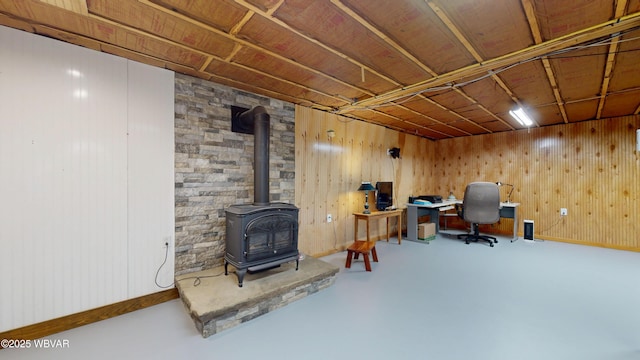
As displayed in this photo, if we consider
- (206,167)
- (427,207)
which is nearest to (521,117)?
(427,207)

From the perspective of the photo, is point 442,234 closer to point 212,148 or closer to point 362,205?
point 362,205

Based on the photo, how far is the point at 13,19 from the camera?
1848 millimetres

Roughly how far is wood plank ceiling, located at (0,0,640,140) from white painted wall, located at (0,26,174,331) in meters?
0.27

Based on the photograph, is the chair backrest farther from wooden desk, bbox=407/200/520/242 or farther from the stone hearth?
the stone hearth

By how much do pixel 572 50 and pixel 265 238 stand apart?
11.6 ft

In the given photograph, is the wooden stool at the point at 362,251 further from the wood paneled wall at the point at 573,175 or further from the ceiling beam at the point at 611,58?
the wood paneled wall at the point at 573,175

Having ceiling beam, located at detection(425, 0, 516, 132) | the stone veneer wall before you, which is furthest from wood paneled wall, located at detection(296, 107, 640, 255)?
ceiling beam, located at detection(425, 0, 516, 132)

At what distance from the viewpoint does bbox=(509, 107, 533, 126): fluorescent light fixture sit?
4.13 m

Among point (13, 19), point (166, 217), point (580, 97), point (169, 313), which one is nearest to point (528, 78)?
point (580, 97)

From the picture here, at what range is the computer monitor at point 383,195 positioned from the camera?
498 centimetres

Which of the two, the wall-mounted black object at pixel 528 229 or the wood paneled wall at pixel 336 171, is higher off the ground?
the wood paneled wall at pixel 336 171

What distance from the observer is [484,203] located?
191 inches

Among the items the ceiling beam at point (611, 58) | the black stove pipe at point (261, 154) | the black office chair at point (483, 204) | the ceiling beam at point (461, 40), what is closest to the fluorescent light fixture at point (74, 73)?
the black stove pipe at point (261, 154)

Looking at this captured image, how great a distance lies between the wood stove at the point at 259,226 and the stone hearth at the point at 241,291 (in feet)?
0.50
